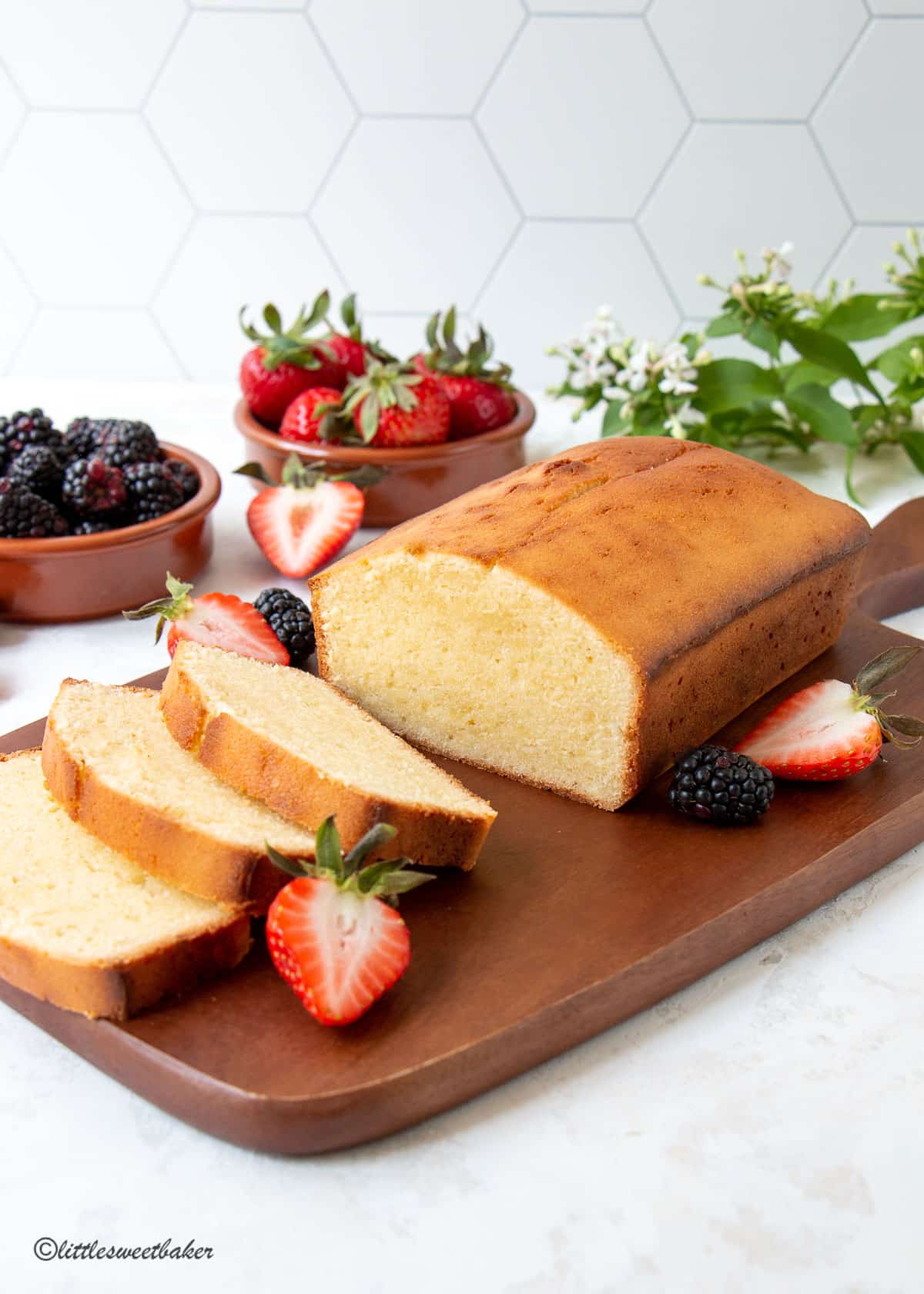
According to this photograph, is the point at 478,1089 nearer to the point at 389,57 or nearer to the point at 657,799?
the point at 657,799

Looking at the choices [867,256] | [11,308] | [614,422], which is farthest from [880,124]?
[11,308]

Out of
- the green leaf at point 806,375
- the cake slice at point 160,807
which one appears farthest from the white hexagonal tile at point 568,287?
the cake slice at point 160,807

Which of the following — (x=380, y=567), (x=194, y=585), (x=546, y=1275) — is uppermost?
(x=380, y=567)

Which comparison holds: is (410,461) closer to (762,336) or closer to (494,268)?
(762,336)

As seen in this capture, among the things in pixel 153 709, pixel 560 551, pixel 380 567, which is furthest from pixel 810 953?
pixel 153 709

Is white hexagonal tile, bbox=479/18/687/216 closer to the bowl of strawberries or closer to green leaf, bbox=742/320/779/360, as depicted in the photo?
green leaf, bbox=742/320/779/360

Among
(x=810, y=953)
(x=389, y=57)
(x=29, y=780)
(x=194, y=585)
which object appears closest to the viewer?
(x=810, y=953)
